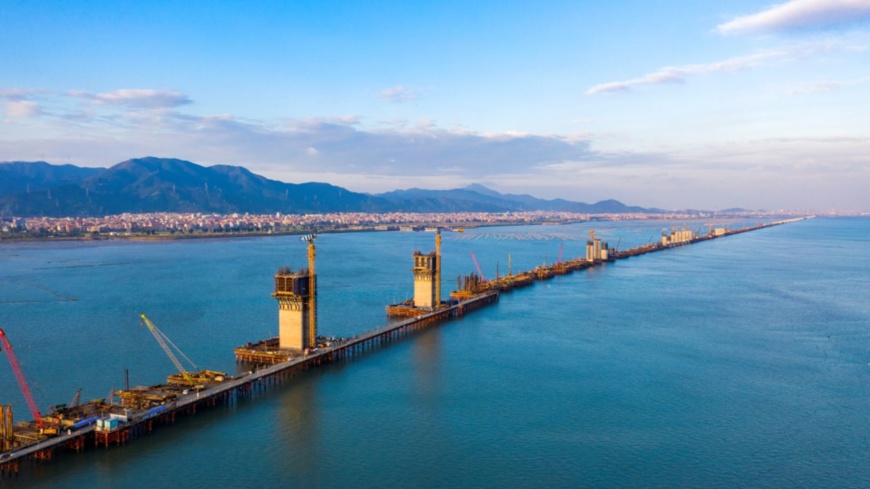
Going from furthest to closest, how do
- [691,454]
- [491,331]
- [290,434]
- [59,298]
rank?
1. [59,298]
2. [491,331]
3. [290,434]
4. [691,454]

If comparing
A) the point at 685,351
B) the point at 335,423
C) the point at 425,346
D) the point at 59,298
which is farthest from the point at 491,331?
the point at 59,298

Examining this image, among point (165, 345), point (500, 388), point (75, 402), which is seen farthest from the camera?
point (165, 345)

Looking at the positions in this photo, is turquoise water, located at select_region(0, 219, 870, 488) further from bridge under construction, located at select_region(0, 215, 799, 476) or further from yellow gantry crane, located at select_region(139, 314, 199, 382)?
bridge under construction, located at select_region(0, 215, 799, 476)

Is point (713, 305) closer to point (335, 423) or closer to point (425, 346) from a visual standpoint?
point (425, 346)

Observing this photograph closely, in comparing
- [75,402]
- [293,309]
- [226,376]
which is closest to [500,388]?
[293,309]

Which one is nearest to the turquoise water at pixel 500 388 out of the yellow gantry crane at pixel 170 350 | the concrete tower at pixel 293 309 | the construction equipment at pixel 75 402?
the yellow gantry crane at pixel 170 350

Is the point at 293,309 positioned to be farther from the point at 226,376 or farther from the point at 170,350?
the point at 170,350

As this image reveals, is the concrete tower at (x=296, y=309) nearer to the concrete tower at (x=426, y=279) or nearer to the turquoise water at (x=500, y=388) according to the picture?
the turquoise water at (x=500, y=388)
